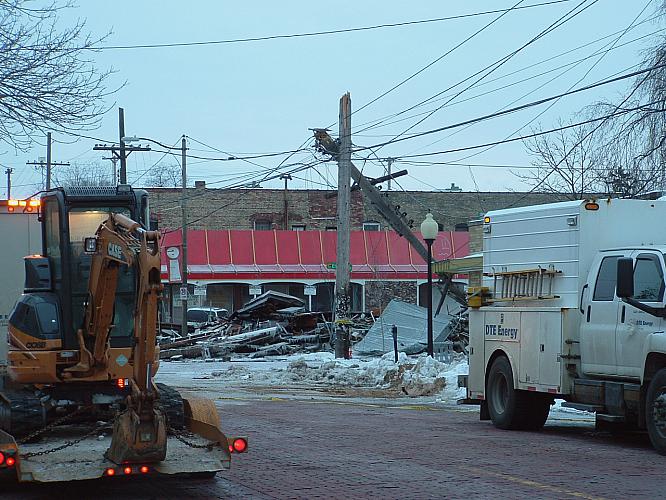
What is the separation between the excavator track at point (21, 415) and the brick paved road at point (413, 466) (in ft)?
2.35

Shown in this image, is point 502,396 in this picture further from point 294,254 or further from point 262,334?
point 294,254

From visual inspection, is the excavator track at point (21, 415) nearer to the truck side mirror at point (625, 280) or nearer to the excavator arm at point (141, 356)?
the excavator arm at point (141, 356)

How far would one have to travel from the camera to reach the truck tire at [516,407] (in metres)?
16.7

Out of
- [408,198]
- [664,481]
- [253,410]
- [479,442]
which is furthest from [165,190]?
[664,481]

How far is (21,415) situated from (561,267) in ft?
28.9

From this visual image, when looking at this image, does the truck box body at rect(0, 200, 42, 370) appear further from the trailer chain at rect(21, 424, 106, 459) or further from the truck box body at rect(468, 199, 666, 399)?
the truck box body at rect(468, 199, 666, 399)

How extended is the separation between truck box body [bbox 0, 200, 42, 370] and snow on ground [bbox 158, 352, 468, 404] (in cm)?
1238

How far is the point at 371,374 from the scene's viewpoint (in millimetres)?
29156

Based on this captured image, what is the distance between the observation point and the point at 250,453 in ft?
44.2

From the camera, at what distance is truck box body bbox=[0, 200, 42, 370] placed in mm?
13203

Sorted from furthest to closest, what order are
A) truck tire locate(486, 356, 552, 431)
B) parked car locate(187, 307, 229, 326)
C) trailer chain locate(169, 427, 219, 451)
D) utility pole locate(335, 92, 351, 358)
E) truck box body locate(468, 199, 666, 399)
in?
parked car locate(187, 307, 229, 326), utility pole locate(335, 92, 351, 358), truck tire locate(486, 356, 552, 431), truck box body locate(468, 199, 666, 399), trailer chain locate(169, 427, 219, 451)

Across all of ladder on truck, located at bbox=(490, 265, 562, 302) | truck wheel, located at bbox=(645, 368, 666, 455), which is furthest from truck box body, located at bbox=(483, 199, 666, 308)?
truck wheel, located at bbox=(645, 368, 666, 455)

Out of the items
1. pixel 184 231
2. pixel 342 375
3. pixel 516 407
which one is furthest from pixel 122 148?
pixel 516 407

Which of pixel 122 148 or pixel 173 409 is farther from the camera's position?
pixel 122 148
